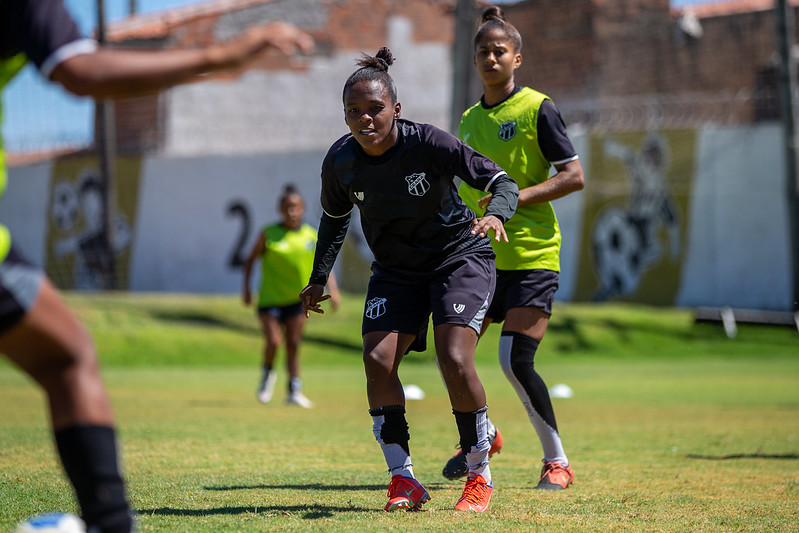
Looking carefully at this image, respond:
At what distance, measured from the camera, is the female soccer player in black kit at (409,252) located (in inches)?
207

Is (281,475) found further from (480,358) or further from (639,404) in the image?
(480,358)

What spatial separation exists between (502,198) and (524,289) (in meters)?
1.27

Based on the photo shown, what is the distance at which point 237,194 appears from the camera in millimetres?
28344

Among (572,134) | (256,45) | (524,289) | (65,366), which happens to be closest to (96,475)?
(65,366)

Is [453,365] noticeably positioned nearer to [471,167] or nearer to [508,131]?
[471,167]

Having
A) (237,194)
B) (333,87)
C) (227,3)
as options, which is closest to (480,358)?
(237,194)

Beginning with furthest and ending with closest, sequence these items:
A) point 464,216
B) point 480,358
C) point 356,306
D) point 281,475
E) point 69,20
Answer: point 356,306 < point 480,358 < point 281,475 < point 464,216 < point 69,20

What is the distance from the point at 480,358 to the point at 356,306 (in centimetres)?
356

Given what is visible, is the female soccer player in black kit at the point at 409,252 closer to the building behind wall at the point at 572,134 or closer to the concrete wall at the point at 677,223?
the building behind wall at the point at 572,134

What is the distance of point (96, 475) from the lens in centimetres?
325

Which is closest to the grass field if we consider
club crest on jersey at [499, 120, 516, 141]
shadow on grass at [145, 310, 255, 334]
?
shadow on grass at [145, 310, 255, 334]

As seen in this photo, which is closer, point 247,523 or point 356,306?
point 247,523

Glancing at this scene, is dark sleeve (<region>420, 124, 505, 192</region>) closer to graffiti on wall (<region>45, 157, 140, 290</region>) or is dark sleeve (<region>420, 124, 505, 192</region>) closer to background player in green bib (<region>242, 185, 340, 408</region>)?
background player in green bib (<region>242, 185, 340, 408</region>)

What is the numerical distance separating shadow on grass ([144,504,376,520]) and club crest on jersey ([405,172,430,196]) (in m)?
1.54
